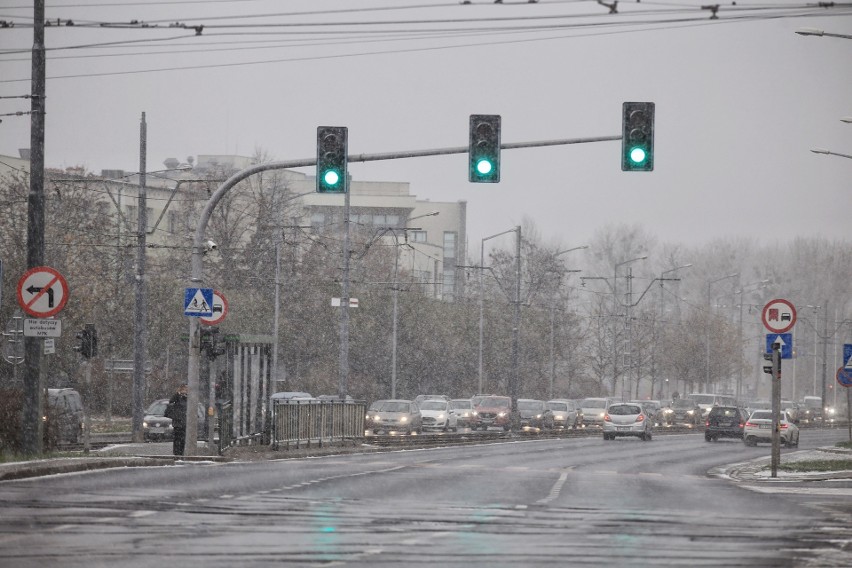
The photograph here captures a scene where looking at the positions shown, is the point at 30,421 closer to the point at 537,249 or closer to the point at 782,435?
the point at 782,435

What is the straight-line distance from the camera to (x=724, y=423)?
198ft

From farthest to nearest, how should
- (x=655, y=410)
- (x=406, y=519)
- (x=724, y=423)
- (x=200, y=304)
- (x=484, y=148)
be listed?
(x=655, y=410) → (x=724, y=423) → (x=200, y=304) → (x=484, y=148) → (x=406, y=519)

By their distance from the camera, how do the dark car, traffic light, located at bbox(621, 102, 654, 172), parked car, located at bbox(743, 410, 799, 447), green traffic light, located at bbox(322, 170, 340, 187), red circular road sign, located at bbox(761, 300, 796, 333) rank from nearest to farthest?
traffic light, located at bbox(621, 102, 654, 172) < green traffic light, located at bbox(322, 170, 340, 187) < red circular road sign, located at bbox(761, 300, 796, 333) < parked car, located at bbox(743, 410, 799, 447) < the dark car

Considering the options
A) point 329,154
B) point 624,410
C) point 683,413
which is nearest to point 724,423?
point 624,410

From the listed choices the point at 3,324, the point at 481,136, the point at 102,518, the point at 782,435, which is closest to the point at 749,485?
the point at 481,136

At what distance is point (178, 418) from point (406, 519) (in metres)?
17.3

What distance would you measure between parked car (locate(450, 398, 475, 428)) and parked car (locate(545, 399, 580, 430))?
12.4 feet

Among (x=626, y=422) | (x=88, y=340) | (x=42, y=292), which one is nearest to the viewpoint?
(x=42, y=292)

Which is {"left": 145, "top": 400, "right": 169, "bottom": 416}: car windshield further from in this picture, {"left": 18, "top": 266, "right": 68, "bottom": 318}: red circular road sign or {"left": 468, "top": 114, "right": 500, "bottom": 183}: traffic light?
{"left": 468, "top": 114, "right": 500, "bottom": 183}: traffic light

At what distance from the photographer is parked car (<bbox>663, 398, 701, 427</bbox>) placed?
270 ft

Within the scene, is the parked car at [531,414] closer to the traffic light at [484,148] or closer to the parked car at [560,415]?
the parked car at [560,415]

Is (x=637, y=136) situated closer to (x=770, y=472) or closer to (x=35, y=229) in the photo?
(x=35, y=229)

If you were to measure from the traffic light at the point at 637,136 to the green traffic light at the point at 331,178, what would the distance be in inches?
196

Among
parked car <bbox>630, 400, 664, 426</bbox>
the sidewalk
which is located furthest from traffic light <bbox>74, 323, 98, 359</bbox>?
parked car <bbox>630, 400, 664, 426</bbox>
